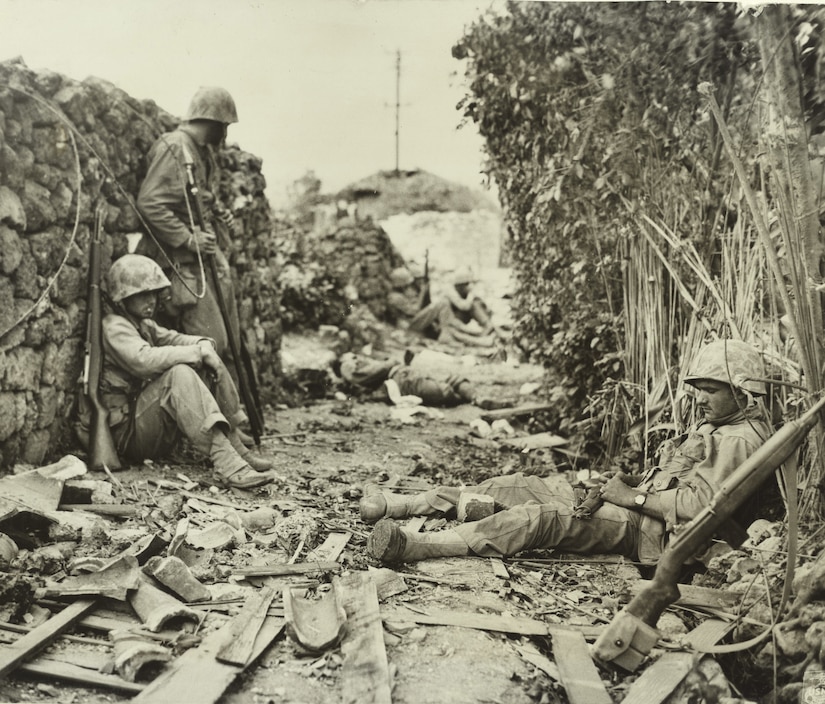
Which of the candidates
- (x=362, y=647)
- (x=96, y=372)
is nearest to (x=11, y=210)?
(x=96, y=372)

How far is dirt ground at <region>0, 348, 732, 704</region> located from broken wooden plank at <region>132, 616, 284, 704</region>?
60 mm

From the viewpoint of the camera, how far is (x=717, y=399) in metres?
3.59

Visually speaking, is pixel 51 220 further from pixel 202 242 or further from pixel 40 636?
pixel 40 636

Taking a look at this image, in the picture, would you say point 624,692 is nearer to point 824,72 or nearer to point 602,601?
point 602,601

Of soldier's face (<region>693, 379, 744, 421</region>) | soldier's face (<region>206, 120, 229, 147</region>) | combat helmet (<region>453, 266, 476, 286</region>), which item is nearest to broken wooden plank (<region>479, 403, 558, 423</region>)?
soldier's face (<region>693, 379, 744, 421</region>)

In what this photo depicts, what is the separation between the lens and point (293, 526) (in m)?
4.02

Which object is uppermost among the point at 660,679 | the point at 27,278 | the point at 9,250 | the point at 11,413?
the point at 9,250

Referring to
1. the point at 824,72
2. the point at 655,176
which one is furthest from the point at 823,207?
the point at 655,176

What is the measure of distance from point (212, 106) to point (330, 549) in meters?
3.74

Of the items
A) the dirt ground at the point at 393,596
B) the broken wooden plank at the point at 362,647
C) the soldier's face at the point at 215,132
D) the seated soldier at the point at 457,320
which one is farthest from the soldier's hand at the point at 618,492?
the seated soldier at the point at 457,320

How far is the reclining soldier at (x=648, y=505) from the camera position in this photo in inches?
135

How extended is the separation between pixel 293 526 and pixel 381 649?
1.44 m

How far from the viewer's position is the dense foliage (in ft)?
14.9

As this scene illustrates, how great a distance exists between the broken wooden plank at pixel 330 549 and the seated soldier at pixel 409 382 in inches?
186
